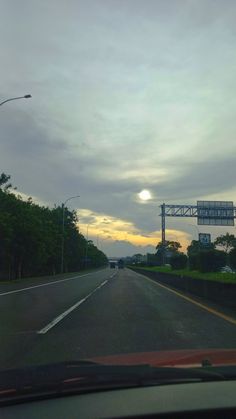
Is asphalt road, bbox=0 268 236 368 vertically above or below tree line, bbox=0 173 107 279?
below

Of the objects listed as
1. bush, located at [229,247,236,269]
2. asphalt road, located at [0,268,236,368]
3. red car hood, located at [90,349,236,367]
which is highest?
bush, located at [229,247,236,269]

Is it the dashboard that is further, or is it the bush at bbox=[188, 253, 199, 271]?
the bush at bbox=[188, 253, 199, 271]

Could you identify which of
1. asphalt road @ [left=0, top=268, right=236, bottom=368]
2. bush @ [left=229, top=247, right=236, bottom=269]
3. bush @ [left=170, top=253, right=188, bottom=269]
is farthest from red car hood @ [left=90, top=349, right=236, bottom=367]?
bush @ [left=170, top=253, right=188, bottom=269]

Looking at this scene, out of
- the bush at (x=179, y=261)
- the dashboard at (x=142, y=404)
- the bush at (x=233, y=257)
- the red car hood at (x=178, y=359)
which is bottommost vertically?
the dashboard at (x=142, y=404)

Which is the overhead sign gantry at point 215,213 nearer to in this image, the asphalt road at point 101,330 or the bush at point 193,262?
the bush at point 193,262

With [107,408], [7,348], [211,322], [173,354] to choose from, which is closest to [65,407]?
[107,408]

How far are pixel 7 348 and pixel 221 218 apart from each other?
58076 mm

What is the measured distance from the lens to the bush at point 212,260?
40.0 metres

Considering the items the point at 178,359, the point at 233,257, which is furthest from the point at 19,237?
the point at 178,359

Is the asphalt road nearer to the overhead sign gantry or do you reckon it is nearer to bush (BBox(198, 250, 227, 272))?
bush (BBox(198, 250, 227, 272))

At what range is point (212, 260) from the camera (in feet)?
131

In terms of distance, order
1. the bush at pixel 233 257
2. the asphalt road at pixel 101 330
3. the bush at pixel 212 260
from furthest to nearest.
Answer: the bush at pixel 212 260 → the bush at pixel 233 257 → the asphalt road at pixel 101 330

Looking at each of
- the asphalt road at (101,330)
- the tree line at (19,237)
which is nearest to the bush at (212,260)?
the tree line at (19,237)

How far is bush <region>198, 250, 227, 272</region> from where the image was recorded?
1574 inches
